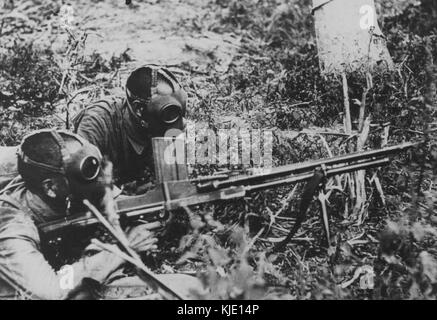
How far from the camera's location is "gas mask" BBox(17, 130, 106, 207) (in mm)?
3205

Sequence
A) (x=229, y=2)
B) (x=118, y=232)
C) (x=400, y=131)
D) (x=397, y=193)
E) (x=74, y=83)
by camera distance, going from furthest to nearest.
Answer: (x=229, y=2) → (x=74, y=83) → (x=400, y=131) → (x=397, y=193) → (x=118, y=232)

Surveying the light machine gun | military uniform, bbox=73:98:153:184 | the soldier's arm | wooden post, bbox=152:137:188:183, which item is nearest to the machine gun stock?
the light machine gun

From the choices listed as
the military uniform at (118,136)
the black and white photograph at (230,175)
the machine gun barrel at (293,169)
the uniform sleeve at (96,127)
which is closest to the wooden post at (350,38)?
the black and white photograph at (230,175)

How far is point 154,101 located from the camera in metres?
3.86

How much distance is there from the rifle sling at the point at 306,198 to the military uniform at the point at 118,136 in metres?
1.35

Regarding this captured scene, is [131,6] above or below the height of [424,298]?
above

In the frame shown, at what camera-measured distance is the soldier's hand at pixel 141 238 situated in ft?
11.4

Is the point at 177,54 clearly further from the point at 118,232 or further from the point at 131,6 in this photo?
the point at 118,232

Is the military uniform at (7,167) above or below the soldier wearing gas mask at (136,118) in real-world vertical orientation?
below

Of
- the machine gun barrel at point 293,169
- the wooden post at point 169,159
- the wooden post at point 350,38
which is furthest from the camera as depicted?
the wooden post at point 350,38

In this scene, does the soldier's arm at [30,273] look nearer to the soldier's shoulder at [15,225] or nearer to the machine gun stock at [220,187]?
the soldier's shoulder at [15,225]

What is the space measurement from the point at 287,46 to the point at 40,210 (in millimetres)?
4110

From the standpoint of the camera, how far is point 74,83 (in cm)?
552
